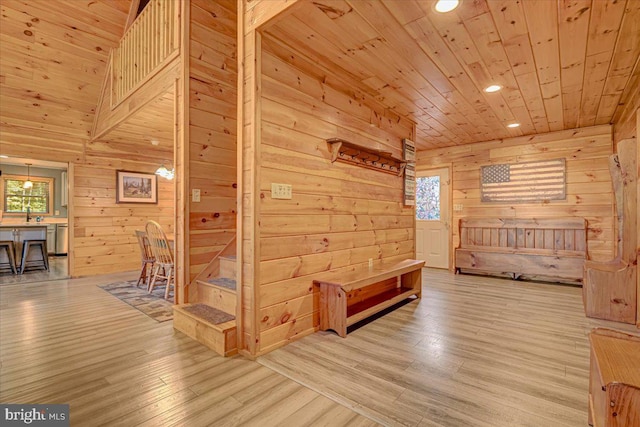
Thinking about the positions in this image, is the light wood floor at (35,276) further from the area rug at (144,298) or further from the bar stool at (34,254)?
the area rug at (144,298)

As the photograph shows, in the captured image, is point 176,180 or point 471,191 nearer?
point 176,180

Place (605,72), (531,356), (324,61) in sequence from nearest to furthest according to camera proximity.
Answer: (531,356) < (324,61) < (605,72)

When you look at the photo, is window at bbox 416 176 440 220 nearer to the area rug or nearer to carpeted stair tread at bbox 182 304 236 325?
carpeted stair tread at bbox 182 304 236 325

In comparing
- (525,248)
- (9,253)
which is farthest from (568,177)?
(9,253)

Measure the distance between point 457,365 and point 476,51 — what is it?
251 centimetres

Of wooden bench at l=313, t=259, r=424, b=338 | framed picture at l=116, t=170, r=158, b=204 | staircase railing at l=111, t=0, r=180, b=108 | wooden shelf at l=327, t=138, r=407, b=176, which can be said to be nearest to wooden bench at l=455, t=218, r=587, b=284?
wooden bench at l=313, t=259, r=424, b=338

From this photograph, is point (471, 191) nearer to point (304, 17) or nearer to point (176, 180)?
point (304, 17)

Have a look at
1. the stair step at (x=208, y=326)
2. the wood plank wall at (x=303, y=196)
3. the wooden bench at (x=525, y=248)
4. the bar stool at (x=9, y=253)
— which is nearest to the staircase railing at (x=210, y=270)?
the stair step at (x=208, y=326)

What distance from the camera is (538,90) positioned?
332 cm

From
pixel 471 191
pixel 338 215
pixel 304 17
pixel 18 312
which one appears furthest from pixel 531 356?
pixel 18 312

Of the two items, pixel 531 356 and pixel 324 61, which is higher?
pixel 324 61

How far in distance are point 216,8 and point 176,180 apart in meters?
1.88

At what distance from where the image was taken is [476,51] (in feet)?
8.35

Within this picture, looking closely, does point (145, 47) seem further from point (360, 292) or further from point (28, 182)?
point (28, 182)
